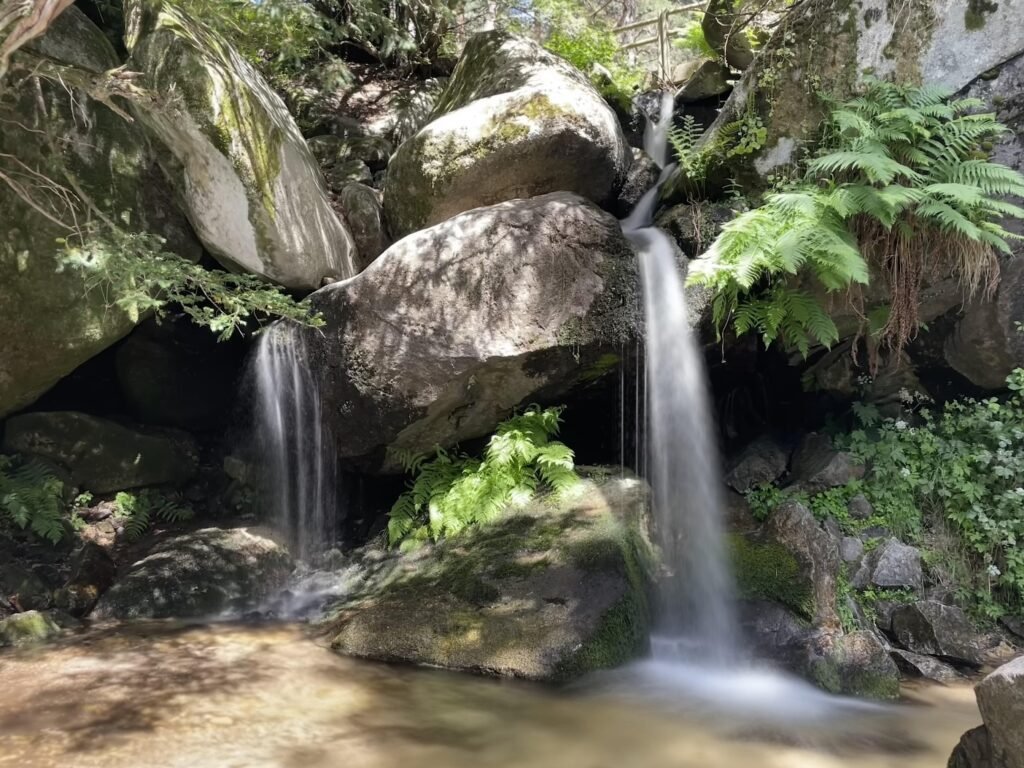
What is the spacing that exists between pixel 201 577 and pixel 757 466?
580 cm

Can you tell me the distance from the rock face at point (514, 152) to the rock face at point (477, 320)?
2.39 ft

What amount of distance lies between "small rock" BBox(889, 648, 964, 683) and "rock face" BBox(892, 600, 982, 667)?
90mm

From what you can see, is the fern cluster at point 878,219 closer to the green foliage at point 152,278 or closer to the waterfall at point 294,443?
the green foliage at point 152,278

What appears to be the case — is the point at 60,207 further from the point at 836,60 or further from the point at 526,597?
the point at 836,60

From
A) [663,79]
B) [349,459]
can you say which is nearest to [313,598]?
[349,459]

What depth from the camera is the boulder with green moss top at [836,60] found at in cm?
575

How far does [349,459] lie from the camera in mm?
6973

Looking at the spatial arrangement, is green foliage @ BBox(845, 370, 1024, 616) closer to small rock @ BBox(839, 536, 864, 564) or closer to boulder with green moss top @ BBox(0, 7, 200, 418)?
small rock @ BBox(839, 536, 864, 564)

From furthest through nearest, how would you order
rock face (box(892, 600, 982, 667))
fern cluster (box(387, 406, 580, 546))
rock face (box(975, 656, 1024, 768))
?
A: fern cluster (box(387, 406, 580, 546))
rock face (box(892, 600, 982, 667))
rock face (box(975, 656, 1024, 768))

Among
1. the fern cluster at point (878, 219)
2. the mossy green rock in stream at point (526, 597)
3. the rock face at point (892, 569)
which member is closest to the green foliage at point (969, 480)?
the rock face at point (892, 569)

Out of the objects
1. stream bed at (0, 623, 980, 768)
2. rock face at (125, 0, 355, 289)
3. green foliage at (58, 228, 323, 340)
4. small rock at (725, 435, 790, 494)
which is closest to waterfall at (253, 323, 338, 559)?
rock face at (125, 0, 355, 289)

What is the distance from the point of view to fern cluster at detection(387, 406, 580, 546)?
19.6ft

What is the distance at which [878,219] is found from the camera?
17.4 ft

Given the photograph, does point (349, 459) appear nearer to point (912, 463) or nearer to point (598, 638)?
point (598, 638)
